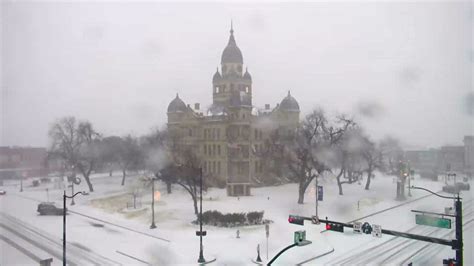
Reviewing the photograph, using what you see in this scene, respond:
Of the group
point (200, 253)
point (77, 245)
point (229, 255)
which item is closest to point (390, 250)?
point (229, 255)

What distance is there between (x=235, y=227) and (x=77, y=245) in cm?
1064

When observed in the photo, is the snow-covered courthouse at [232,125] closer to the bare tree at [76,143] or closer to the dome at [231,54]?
the dome at [231,54]

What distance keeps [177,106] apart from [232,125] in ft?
25.5

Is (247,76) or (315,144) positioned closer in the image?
(315,144)

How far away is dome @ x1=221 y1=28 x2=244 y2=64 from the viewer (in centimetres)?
4978

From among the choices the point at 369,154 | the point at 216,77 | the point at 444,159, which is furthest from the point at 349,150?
the point at 216,77

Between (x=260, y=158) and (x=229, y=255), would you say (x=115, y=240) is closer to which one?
(x=229, y=255)

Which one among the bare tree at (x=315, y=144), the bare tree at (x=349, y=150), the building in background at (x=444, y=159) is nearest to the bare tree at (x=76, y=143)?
the bare tree at (x=315, y=144)

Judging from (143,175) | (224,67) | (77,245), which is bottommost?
(77,245)

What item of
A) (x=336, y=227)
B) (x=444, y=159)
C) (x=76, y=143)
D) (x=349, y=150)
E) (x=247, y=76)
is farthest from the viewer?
(x=247, y=76)

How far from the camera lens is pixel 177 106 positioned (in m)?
47.5

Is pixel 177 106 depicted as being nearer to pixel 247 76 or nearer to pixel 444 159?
pixel 247 76

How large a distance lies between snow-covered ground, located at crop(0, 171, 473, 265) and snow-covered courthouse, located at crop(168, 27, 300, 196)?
304 cm

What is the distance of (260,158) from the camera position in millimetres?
46969
